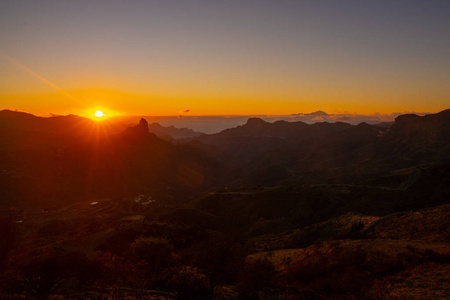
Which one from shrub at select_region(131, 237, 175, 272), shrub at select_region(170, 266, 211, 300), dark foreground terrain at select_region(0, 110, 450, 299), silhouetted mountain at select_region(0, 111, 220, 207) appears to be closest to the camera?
dark foreground terrain at select_region(0, 110, 450, 299)

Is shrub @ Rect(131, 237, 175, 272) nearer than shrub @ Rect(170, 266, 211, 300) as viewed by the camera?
No

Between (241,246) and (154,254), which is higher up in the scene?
(154,254)

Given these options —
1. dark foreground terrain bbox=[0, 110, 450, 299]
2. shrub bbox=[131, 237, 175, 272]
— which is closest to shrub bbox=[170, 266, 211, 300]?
dark foreground terrain bbox=[0, 110, 450, 299]

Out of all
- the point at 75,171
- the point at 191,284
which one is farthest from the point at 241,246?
the point at 75,171

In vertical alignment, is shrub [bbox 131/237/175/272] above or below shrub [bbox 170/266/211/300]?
below

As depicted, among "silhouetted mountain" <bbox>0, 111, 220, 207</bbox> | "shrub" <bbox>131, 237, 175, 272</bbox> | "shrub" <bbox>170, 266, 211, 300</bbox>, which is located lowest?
"silhouetted mountain" <bbox>0, 111, 220, 207</bbox>

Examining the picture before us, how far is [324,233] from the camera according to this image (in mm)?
44781

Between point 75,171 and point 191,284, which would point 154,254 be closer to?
point 191,284

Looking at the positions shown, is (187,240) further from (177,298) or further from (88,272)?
(177,298)

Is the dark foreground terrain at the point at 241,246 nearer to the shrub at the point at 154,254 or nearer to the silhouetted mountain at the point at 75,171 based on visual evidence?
the shrub at the point at 154,254

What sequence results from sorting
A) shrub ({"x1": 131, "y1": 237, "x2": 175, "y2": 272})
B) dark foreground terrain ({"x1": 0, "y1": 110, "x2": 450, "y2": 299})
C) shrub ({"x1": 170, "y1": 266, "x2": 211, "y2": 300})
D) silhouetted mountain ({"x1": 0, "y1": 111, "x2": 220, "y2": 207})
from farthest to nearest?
silhouetted mountain ({"x1": 0, "y1": 111, "x2": 220, "y2": 207}), shrub ({"x1": 131, "y1": 237, "x2": 175, "y2": 272}), shrub ({"x1": 170, "y1": 266, "x2": 211, "y2": 300}), dark foreground terrain ({"x1": 0, "y1": 110, "x2": 450, "y2": 299})

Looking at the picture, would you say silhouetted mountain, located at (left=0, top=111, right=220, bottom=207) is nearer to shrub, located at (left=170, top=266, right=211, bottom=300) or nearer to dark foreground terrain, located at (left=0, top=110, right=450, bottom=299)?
dark foreground terrain, located at (left=0, top=110, right=450, bottom=299)

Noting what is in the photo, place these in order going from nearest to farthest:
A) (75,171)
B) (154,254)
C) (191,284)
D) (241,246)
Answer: (191,284) → (154,254) → (241,246) → (75,171)

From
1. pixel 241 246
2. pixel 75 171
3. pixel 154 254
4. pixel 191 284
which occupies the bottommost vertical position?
pixel 75 171
